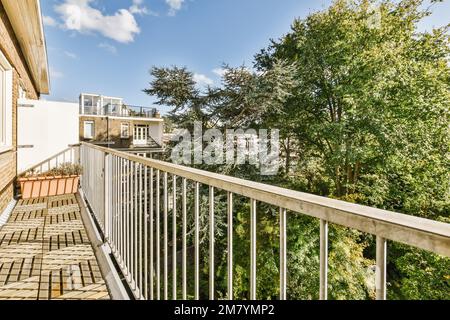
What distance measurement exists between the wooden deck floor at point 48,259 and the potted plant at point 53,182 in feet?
3.09

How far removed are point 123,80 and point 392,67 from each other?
16.5 m

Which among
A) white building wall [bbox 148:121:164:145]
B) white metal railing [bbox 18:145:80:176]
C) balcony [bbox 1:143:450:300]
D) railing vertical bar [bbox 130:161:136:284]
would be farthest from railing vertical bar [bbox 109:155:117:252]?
white building wall [bbox 148:121:164:145]

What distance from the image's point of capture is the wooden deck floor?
182 centimetres

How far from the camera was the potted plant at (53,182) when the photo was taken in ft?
14.5

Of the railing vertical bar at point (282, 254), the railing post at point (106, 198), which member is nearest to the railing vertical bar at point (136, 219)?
the railing post at point (106, 198)

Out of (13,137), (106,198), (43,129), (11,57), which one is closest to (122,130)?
(43,129)

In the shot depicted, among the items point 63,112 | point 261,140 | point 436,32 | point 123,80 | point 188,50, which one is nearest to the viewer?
point 63,112

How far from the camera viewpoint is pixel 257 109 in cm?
991

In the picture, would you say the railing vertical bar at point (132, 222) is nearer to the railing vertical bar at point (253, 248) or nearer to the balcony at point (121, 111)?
the railing vertical bar at point (253, 248)

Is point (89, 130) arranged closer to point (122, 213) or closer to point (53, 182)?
point (53, 182)
